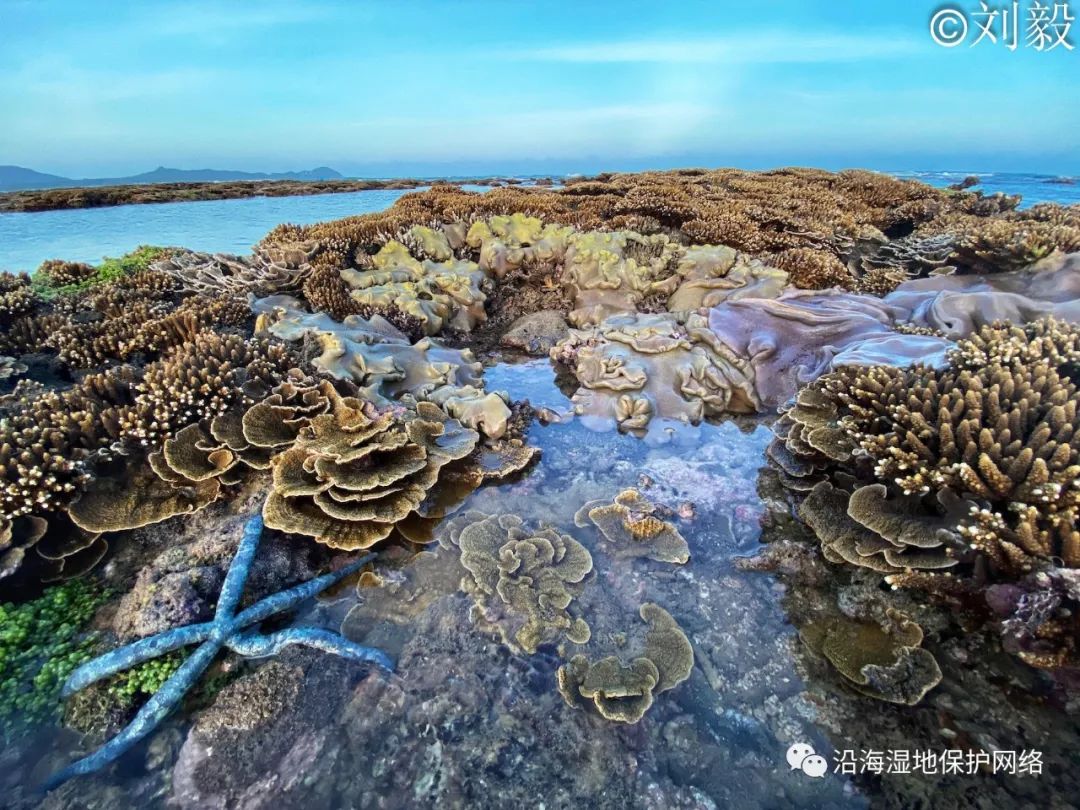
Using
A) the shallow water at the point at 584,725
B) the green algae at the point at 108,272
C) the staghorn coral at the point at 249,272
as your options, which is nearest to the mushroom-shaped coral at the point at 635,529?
the shallow water at the point at 584,725

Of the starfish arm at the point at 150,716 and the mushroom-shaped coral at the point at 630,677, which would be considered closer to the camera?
the starfish arm at the point at 150,716

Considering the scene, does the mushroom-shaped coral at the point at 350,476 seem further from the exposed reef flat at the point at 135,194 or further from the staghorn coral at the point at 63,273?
the exposed reef flat at the point at 135,194

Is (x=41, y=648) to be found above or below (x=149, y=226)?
below

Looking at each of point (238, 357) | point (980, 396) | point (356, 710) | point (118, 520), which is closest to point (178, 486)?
point (118, 520)

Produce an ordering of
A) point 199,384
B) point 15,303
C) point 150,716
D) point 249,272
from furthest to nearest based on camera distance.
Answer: point 249,272 → point 15,303 → point 199,384 → point 150,716

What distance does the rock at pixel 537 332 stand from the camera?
6961mm

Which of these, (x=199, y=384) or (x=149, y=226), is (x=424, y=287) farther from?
(x=149, y=226)

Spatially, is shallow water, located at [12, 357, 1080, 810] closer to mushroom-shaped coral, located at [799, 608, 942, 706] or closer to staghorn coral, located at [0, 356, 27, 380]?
mushroom-shaped coral, located at [799, 608, 942, 706]

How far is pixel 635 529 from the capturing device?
3.32 meters

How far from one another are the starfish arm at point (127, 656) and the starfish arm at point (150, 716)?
0.11 metres

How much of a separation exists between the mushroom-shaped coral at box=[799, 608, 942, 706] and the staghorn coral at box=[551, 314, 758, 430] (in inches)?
99.1

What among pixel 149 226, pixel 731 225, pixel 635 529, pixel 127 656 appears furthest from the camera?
pixel 149 226

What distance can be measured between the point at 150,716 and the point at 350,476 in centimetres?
153

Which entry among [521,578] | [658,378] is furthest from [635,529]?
[658,378]
